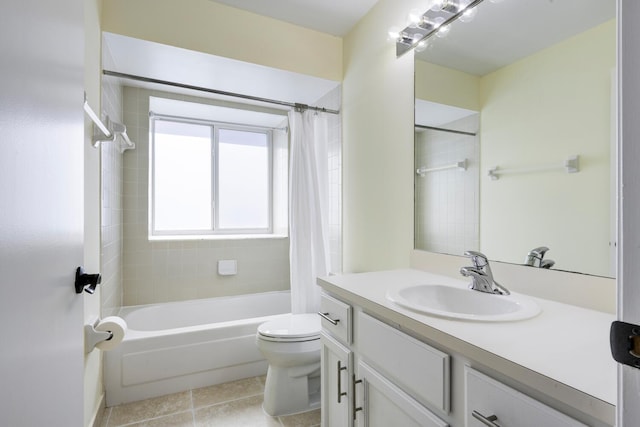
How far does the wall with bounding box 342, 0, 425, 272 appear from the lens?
5.81ft

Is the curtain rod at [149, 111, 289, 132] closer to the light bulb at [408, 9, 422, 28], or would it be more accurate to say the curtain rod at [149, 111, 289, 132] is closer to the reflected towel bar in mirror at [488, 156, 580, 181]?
the light bulb at [408, 9, 422, 28]

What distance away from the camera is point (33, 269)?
63 cm

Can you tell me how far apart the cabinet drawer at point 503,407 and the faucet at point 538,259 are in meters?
0.60

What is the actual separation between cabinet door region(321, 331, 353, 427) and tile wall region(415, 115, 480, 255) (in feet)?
2.25

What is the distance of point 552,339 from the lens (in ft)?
2.41

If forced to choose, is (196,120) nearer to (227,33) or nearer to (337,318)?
(227,33)

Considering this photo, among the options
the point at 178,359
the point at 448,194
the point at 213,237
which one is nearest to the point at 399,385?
the point at 448,194

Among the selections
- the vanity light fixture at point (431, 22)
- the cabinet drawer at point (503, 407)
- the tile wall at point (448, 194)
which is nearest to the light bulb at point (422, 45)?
the vanity light fixture at point (431, 22)

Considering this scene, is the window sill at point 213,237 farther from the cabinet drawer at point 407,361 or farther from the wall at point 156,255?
the cabinet drawer at point 407,361

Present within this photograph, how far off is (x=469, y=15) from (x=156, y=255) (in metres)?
2.76

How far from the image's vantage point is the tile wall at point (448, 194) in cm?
140

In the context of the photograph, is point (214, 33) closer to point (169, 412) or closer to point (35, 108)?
point (35, 108)

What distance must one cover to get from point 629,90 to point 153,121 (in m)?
3.34

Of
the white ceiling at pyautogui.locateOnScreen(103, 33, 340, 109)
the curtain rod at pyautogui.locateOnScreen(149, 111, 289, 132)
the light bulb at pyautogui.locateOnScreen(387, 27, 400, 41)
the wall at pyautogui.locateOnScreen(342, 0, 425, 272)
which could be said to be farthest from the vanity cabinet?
the curtain rod at pyautogui.locateOnScreen(149, 111, 289, 132)
